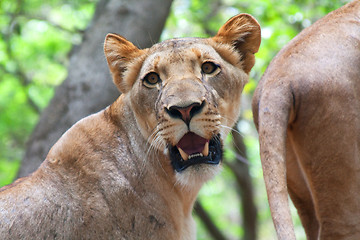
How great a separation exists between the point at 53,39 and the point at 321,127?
785cm

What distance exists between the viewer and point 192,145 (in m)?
3.30

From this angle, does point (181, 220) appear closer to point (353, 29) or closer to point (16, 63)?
point (353, 29)

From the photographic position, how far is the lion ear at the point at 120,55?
368 centimetres

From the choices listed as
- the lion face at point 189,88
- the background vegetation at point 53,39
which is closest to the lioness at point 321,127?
the lion face at point 189,88

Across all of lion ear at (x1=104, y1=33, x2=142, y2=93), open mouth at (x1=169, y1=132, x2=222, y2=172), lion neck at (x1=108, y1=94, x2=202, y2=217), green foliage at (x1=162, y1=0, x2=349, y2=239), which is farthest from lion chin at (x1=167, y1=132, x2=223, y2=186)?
green foliage at (x1=162, y1=0, x2=349, y2=239)

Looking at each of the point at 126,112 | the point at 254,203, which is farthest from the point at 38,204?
the point at 254,203

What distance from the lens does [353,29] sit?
3547 millimetres

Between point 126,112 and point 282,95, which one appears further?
point 126,112

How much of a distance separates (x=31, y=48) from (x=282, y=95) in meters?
7.85

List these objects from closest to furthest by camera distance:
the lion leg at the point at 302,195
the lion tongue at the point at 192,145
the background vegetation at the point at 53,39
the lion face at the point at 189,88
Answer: the lion face at the point at 189,88 → the lion tongue at the point at 192,145 → the lion leg at the point at 302,195 → the background vegetation at the point at 53,39

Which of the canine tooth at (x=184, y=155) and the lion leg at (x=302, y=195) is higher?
the canine tooth at (x=184, y=155)

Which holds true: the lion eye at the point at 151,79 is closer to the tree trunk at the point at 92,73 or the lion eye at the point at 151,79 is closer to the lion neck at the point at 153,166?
the lion neck at the point at 153,166

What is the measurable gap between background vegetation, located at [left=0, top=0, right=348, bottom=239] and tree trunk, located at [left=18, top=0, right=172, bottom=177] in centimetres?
91

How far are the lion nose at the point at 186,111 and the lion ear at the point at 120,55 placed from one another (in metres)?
0.69
